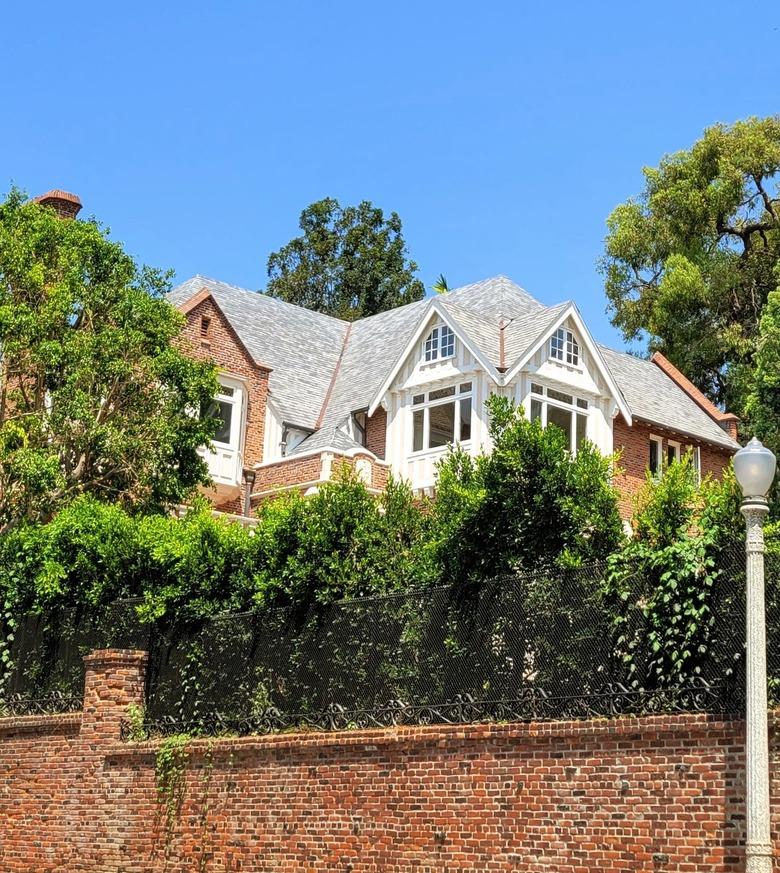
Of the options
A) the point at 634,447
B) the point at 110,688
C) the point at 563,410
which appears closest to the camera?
the point at 110,688

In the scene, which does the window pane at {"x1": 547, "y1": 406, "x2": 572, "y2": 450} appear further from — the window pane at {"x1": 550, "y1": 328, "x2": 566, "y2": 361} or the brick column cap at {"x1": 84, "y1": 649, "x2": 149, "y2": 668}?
the brick column cap at {"x1": 84, "y1": 649, "x2": 149, "y2": 668}

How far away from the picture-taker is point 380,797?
50.8ft

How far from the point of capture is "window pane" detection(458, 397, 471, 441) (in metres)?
32.4

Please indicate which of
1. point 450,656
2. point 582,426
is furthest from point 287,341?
point 450,656

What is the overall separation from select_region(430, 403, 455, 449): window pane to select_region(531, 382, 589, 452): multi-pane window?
6.66 ft

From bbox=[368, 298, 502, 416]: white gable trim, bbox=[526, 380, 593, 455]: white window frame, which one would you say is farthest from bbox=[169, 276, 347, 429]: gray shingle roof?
bbox=[526, 380, 593, 455]: white window frame

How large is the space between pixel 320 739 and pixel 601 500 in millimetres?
4612

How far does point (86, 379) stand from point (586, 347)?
43.0ft

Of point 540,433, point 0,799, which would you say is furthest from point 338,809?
point 0,799

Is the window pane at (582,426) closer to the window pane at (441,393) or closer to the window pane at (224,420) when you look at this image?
the window pane at (441,393)

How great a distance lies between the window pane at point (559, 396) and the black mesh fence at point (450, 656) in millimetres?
15273

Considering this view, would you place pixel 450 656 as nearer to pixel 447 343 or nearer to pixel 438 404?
pixel 438 404

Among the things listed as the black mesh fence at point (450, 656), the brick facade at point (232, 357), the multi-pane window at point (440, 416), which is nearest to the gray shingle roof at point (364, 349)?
the brick facade at point (232, 357)

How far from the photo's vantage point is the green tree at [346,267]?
6166cm
